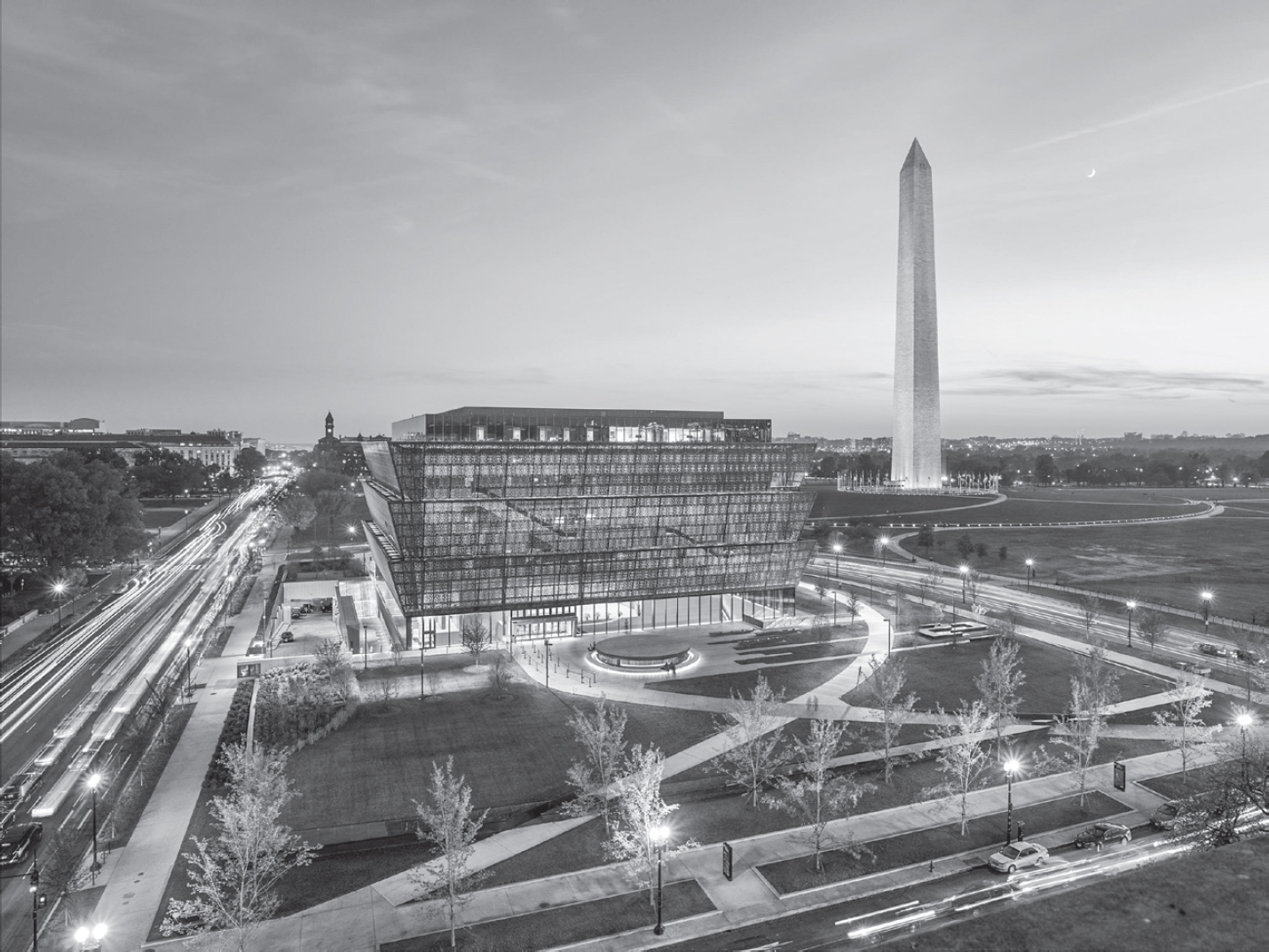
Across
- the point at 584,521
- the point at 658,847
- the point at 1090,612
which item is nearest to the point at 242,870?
the point at 658,847

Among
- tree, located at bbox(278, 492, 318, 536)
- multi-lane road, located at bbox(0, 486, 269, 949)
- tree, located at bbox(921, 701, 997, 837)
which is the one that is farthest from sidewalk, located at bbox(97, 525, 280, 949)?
tree, located at bbox(278, 492, 318, 536)

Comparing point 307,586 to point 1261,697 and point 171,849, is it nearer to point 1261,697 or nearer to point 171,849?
point 171,849

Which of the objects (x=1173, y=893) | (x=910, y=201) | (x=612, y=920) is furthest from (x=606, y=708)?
(x=910, y=201)

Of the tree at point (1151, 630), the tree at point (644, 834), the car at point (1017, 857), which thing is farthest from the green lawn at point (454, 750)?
the tree at point (1151, 630)

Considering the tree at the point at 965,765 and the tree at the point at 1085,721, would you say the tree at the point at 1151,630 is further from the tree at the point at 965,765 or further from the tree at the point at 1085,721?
the tree at the point at 965,765

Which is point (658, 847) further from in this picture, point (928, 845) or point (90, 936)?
point (90, 936)

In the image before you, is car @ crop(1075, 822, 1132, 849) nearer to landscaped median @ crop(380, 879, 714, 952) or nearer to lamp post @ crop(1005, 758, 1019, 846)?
lamp post @ crop(1005, 758, 1019, 846)
